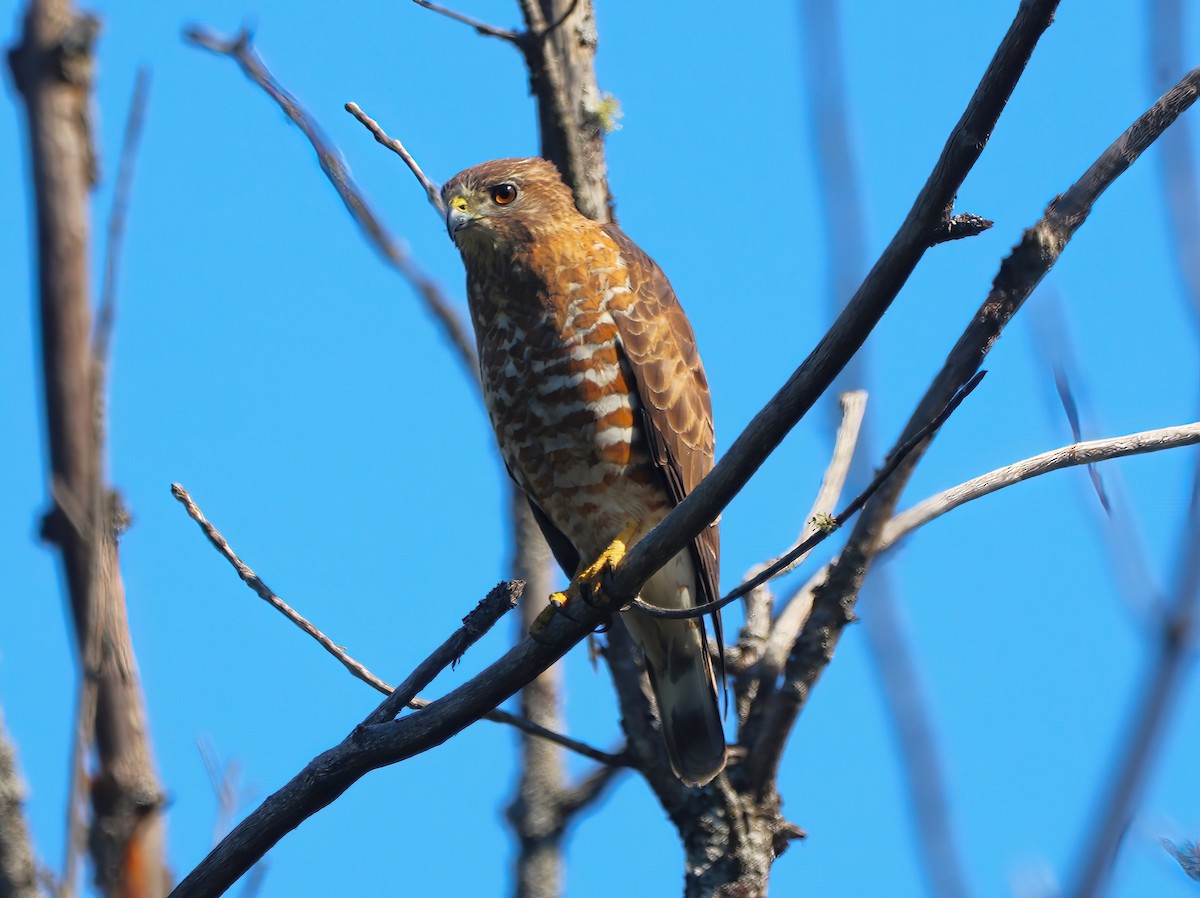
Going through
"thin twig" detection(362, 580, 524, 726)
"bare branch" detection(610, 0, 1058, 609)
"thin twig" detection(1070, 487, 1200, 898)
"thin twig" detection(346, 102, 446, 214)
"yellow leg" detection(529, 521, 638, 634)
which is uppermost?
"thin twig" detection(346, 102, 446, 214)

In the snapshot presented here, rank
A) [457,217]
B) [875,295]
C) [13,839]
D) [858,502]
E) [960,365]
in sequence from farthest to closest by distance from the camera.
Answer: [457,217]
[960,365]
[858,502]
[875,295]
[13,839]

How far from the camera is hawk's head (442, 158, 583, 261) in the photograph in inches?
187

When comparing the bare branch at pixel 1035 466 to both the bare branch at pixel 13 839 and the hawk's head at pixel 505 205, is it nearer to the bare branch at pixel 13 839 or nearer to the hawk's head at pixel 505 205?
the hawk's head at pixel 505 205

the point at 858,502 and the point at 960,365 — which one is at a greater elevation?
the point at 960,365

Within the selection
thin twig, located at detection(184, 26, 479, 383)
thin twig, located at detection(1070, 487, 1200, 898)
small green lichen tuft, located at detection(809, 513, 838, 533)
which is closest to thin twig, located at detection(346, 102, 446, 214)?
thin twig, located at detection(184, 26, 479, 383)

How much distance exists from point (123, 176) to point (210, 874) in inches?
64.4

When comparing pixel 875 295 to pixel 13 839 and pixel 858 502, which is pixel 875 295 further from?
pixel 13 839

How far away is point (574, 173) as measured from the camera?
16.6ft

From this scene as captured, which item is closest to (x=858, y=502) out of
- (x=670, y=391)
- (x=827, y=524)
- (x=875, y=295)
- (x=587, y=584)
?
(x=827, y=524)

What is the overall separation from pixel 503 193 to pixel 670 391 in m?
1.05

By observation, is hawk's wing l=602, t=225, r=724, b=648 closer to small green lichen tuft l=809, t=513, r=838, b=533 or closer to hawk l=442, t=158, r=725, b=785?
hawk l=442, t=158, r=725, b=785

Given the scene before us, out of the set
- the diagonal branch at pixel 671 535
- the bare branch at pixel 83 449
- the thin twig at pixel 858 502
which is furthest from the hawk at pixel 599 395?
the bare branch at pixel 83 449

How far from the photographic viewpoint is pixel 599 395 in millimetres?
4406

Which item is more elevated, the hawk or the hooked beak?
the hooked beak
